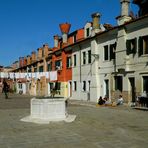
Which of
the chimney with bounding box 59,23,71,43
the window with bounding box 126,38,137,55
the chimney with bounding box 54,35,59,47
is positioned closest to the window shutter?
the window with bounding box 126,38,137,55

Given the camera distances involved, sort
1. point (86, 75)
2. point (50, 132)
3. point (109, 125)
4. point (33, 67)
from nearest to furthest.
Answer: point (50, 132) < point (109, 125) < point (86, 75) < point (33, 67)

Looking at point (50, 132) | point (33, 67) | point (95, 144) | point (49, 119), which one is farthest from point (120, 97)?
point (33, 67)

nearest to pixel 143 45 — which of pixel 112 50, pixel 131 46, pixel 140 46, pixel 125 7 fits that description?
pixel 140 46

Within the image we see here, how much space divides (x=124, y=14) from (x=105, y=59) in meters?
5.27

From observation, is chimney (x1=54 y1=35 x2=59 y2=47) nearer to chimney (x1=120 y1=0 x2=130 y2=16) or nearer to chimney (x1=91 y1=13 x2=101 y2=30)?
chimney (x1=91 y1=13 x2=101 y2=30)

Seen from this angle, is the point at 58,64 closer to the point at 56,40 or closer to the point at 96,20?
the point at 56,40

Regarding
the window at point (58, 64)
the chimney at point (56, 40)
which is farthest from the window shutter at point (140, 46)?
the chimney at point (56, 40)

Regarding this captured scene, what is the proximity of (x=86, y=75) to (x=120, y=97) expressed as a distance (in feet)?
27.4

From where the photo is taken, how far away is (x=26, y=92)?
2520 inches

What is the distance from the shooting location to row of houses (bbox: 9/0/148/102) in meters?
24.9

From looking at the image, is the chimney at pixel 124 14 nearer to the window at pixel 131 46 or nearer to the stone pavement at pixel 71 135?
the window at pixel 131 46

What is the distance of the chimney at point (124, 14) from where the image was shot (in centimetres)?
2662

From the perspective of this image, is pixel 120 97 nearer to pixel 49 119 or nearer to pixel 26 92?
pixel 49 119

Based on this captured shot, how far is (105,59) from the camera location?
30438mm
